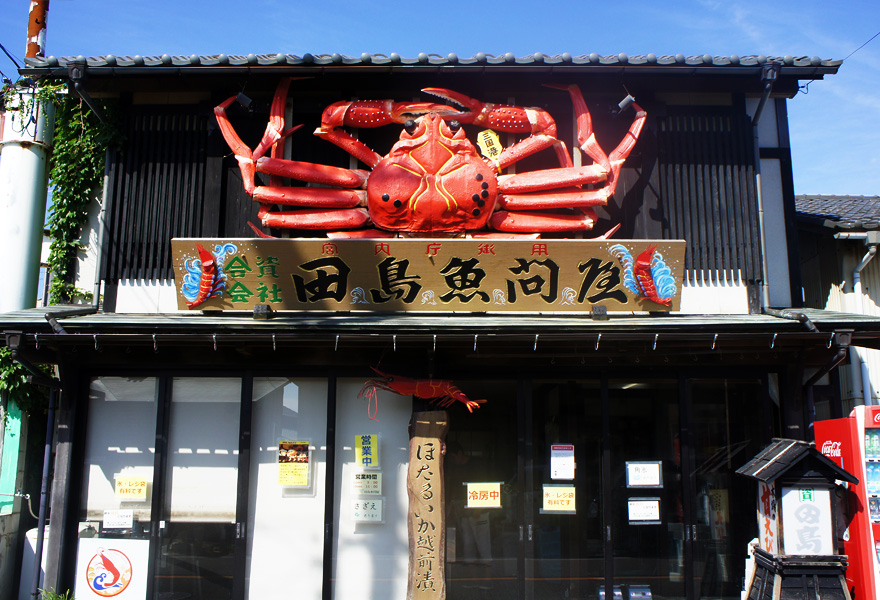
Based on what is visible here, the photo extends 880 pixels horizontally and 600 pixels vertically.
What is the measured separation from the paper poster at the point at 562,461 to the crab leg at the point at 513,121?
3823 millimetres

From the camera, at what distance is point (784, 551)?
7383 mm

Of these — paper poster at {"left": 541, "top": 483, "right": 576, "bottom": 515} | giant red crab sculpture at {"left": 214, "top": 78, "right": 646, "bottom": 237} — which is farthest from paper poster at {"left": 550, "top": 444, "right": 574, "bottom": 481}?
giant red crab sculpture at {"left": 214, "top": 78, "right": 646, "bottom": 237}

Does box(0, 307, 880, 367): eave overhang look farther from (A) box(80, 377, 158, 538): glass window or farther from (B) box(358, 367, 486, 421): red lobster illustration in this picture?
(A) box(80, 377, 158, 538): glass window

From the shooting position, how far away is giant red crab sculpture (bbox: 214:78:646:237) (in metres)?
9.00

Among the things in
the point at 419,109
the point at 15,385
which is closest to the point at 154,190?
the point at 15,385

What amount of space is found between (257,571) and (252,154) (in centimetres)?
542

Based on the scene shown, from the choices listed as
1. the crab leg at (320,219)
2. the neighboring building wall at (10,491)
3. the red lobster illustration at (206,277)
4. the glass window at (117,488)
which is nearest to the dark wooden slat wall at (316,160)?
the crab leg at (320,219)

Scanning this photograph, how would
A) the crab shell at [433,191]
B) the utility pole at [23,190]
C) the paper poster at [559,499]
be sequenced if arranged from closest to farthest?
1. the paper poster at [559,499]
2. the crab shell at [433,191]
3. the utility pole at [23,190]

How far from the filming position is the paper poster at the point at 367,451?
8805 mm

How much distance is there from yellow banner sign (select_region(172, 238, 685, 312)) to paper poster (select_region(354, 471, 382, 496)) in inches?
83.5

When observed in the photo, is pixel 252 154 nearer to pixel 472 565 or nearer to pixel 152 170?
pixel 152 170

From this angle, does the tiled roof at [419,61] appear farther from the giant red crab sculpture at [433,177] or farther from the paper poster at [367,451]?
the paper poster at [367,451]

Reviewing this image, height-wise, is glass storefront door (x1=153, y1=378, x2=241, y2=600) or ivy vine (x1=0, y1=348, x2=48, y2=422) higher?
ivy vine (x1=0, y1=348, x2=48, y2=422)

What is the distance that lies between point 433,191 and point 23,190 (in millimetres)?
6112
